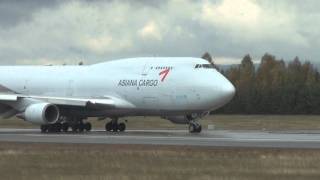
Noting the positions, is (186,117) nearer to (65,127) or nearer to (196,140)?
(65,127)

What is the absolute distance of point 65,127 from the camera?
5009 cm

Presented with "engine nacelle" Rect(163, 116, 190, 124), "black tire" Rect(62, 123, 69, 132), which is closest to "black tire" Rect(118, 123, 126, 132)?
"engine nacelle" Rect(163, 116, 190, 124)

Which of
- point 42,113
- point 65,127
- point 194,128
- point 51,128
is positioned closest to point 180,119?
point 194,128

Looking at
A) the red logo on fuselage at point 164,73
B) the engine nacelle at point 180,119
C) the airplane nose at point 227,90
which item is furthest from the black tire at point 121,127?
the airplane nose at point 227,90

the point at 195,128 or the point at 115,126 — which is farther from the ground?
the point at 115,126

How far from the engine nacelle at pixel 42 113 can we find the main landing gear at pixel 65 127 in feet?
2.25

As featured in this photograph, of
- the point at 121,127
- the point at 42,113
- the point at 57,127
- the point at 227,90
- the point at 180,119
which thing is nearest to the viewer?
the point at 227,90

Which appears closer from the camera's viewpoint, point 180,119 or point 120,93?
point 120,93

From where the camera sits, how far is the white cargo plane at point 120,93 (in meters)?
46.9

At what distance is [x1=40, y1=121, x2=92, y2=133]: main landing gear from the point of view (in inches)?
1924

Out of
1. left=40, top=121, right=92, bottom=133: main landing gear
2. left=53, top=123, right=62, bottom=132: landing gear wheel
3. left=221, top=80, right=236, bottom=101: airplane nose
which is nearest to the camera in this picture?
left=221, top=80, right=236, bottom=101: airplane nose

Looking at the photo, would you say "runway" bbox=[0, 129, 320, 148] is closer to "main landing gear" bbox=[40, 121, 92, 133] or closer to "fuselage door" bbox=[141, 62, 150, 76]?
"main landing gear" bbox=[40, 121, 92, 133]

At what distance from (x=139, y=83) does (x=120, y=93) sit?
5.20ft

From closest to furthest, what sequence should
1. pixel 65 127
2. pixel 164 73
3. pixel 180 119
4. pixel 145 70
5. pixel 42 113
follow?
pixel 42 113
pixel 164 73
pixel 145 70
pixel 65 127
pixel 180 119
